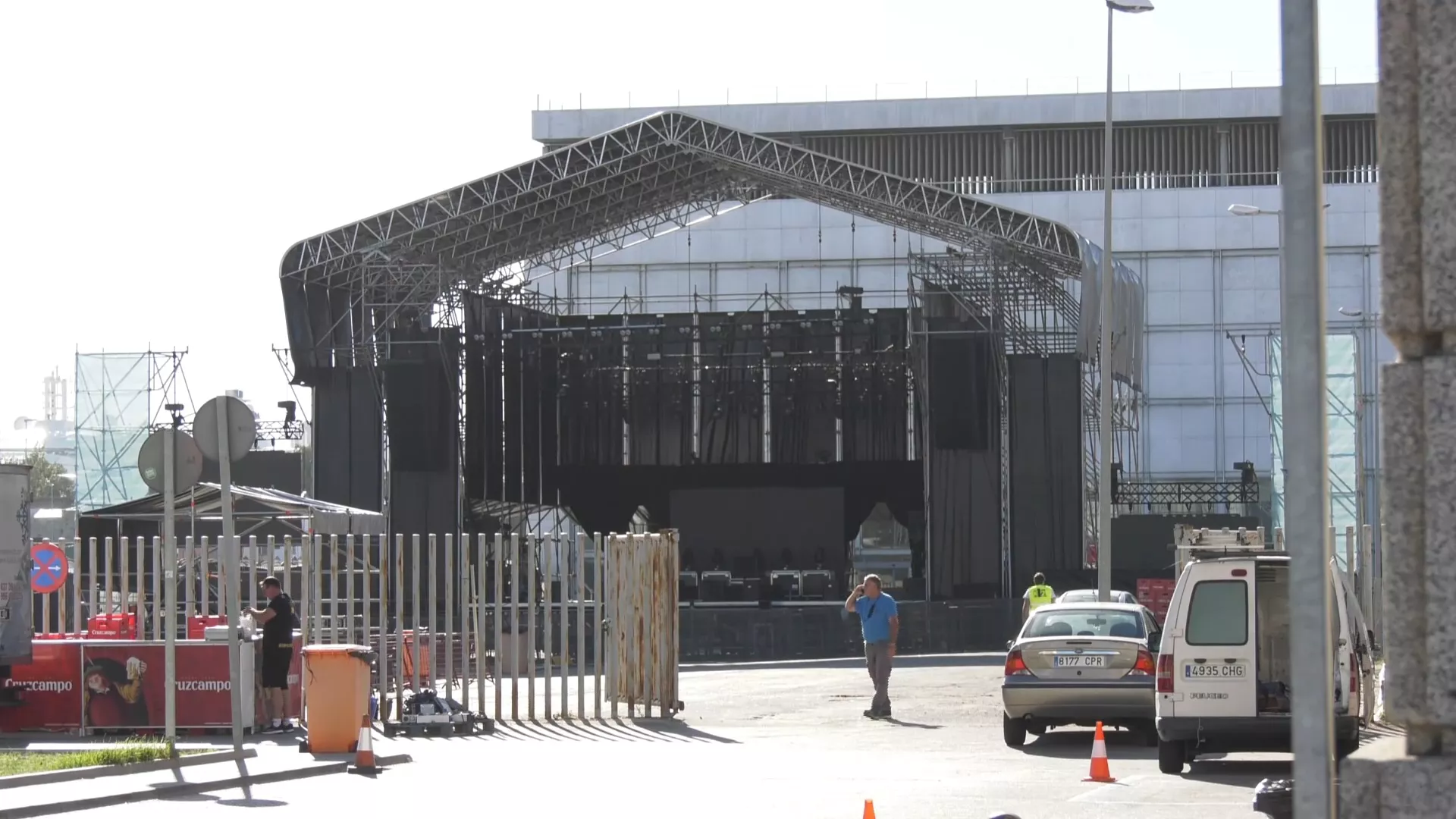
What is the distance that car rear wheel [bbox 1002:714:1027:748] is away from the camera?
18281mm

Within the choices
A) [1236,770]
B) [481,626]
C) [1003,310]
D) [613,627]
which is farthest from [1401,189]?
[1003,310]

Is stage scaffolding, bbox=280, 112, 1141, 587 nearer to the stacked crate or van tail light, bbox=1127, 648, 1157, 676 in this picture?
the stacked crate

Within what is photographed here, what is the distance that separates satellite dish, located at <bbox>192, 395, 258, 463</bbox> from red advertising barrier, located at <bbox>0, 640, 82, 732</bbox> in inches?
148

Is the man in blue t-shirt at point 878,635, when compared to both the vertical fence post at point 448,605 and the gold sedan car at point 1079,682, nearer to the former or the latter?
the gold sedan car at point 1079,682

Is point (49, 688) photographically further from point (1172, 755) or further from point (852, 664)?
point (852, 664)

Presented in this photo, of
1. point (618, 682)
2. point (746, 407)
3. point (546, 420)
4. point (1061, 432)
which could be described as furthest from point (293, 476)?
point (618, 682)

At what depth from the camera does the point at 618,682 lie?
21.1 metres

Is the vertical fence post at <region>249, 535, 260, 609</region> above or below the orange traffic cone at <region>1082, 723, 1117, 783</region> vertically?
above

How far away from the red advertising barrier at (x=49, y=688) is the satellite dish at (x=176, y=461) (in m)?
3.43

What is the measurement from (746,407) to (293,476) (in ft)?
48.3

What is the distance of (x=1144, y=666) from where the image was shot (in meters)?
18.0

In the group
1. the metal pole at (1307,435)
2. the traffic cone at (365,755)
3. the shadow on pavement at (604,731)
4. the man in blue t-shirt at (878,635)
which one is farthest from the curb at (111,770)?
the metal pole at (1307,435)

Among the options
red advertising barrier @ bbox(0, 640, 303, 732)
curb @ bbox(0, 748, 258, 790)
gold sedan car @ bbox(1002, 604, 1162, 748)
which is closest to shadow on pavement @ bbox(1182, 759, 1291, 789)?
gold sedan car @ bbox(1002, 604, 1162, 748)

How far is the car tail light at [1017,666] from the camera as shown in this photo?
18062mm
